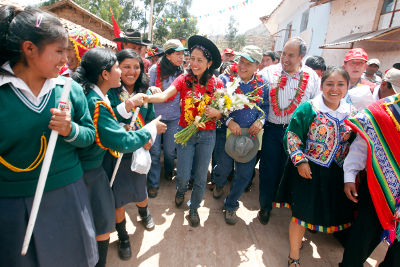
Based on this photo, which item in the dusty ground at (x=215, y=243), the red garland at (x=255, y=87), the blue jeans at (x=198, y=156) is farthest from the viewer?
the red garland at (x=255, y=87)


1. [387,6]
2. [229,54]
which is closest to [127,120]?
[229,54]

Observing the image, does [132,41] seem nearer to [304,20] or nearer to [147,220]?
[147,220]

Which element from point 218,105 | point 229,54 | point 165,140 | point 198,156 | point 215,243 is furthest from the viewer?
point 229,54

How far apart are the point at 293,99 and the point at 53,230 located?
271 cm

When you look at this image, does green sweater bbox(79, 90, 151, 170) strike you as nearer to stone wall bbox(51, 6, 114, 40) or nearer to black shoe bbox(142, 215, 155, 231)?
black shoe bbox(142, 215, 155, 231)

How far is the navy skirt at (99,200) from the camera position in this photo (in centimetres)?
178

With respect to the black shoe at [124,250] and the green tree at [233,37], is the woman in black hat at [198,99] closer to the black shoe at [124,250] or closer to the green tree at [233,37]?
the black shoe at [124,250]

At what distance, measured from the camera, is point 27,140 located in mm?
1212

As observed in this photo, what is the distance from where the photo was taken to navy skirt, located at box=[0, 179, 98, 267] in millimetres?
1255

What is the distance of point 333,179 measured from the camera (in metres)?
2.24

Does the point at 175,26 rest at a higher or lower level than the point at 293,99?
higher

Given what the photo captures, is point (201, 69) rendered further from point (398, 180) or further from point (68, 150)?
point (398, 180)

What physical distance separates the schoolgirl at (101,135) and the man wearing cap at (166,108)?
5.19 ft

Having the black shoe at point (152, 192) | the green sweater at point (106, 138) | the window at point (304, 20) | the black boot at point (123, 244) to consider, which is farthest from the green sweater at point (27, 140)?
the window at point (304, 20)
